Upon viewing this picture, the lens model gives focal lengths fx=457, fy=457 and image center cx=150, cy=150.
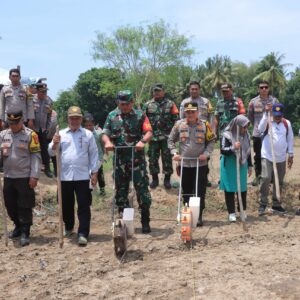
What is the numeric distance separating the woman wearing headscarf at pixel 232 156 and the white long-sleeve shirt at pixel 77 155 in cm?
223

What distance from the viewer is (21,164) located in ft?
21.3

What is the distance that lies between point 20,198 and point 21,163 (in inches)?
20.0

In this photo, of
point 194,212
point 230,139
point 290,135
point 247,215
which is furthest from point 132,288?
point 290,135

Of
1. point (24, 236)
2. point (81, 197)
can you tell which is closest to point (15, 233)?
point (24, 236)

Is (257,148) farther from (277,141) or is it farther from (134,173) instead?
(134,173)

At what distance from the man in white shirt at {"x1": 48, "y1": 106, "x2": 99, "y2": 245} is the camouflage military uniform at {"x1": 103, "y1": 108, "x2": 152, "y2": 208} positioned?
1.18 feet

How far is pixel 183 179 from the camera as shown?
23.7 feet

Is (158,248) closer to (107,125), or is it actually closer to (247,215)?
(107,125)

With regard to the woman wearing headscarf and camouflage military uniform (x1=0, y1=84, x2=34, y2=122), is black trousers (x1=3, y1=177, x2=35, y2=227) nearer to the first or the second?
camouflage military uniform (x1=0, y1=84, x2=34, y2=122)

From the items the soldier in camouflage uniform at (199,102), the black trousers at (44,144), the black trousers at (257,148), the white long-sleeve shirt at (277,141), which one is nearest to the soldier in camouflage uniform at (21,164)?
the soldier in camouflage uniform at (199,102)

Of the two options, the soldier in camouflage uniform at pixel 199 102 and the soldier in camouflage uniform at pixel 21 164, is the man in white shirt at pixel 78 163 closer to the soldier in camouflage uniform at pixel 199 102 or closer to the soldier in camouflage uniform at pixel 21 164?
the soldier in camouflage uniform at pixel 21 164

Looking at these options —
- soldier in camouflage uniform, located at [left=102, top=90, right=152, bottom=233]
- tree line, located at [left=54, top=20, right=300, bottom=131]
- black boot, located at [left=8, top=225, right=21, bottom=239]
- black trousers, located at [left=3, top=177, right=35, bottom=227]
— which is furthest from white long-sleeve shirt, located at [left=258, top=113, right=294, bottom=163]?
tree line, located at [left=54, top=20, right=300, bottom=131]

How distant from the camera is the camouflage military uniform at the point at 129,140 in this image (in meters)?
Answer: 6.72

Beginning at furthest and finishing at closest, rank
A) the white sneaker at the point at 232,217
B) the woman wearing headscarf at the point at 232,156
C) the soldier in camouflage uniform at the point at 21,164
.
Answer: the white sneaker at the point at 232,217
the woman wearing headscarf at the point at 232,156
the soldier in camouflage uniform at the point at 21,164
